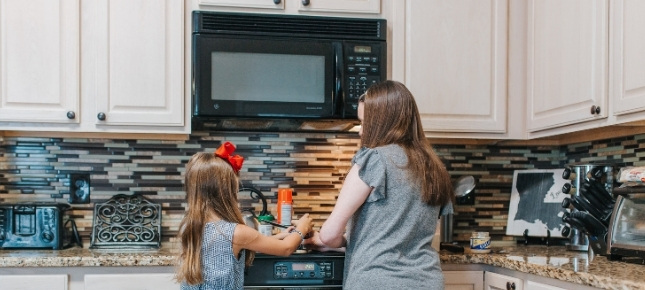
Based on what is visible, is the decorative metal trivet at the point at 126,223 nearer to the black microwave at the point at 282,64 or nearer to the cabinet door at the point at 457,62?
the black microwave at the point at 282,64

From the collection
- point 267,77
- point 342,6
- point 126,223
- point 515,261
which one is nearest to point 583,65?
point 515,261

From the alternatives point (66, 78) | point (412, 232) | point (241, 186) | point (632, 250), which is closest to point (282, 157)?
point (241, 186)

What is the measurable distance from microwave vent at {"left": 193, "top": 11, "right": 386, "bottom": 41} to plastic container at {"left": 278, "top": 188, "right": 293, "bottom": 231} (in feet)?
2.06

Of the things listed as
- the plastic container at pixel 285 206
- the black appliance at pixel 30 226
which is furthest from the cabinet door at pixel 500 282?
the black appliance at pixel 30 226

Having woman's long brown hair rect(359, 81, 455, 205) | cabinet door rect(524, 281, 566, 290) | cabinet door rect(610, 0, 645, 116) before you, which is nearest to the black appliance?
woman's long brown hair rect(359, 81, 455, 205)

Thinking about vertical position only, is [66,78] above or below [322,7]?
below

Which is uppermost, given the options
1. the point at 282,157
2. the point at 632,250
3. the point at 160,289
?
the point at 282,157

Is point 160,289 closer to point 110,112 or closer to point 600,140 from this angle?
point 110,112

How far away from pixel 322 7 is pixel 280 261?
1.02 m

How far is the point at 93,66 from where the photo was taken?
2896mm

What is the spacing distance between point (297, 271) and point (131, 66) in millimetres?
1005

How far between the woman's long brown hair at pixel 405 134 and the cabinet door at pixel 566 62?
28.3 inches

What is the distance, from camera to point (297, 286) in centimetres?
262

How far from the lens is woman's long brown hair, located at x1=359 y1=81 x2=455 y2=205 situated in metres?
2.19
